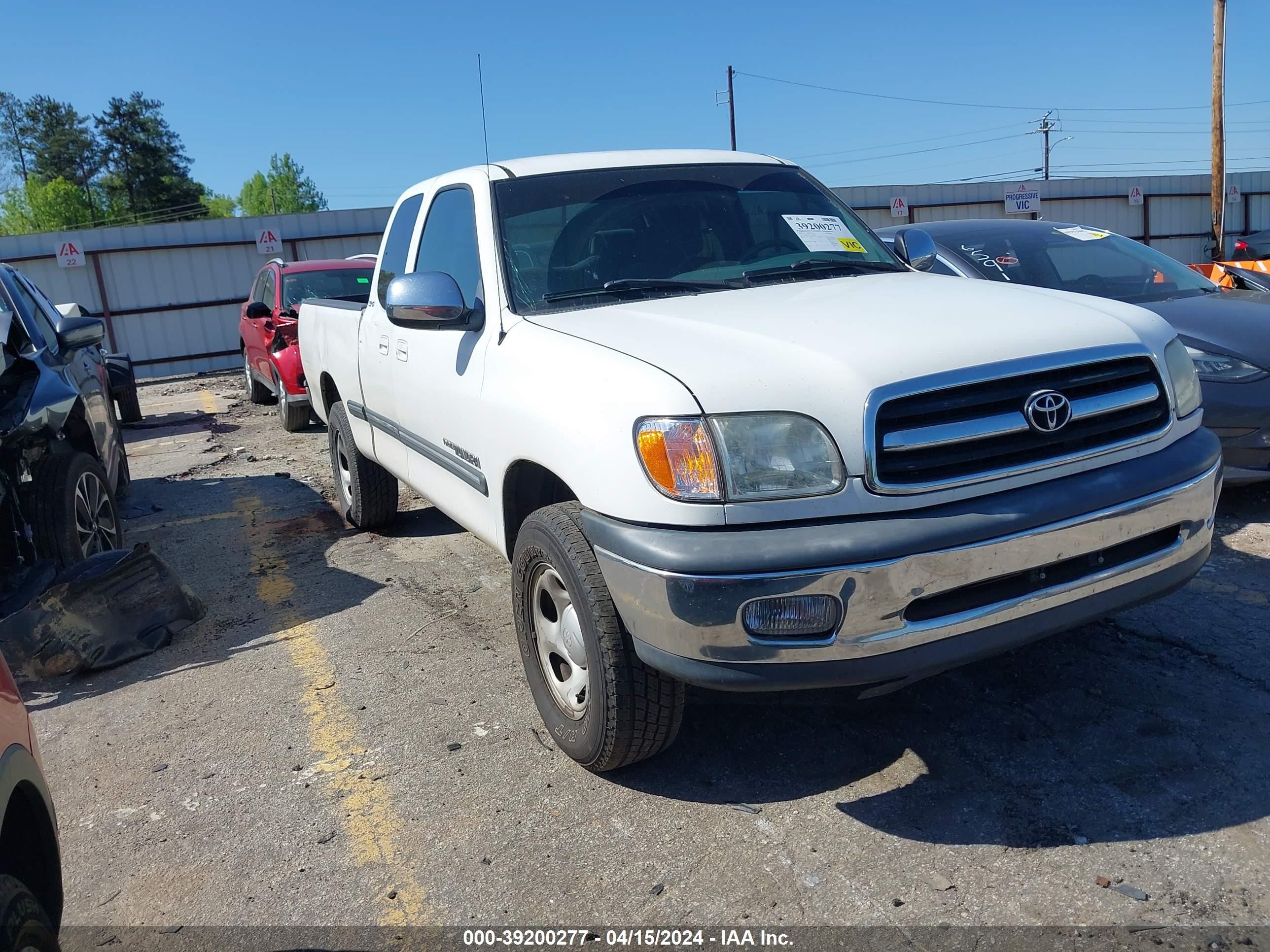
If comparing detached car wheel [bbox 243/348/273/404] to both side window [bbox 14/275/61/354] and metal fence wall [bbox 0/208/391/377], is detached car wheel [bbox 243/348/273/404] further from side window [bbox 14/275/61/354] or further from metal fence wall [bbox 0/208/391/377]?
metal fence wall [bbox 0/208/391/377]

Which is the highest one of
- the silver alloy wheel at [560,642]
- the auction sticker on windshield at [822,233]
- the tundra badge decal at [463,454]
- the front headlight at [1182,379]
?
the auction sticker on windshield at [822,233]

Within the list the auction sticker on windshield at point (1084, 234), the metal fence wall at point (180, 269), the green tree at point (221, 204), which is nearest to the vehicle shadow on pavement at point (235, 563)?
the auction sticker on windshield at point (1084, 234)

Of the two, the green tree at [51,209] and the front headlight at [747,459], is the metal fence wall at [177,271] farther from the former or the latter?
the green tree at [51,209]

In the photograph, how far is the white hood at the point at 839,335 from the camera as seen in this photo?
249 centimetres

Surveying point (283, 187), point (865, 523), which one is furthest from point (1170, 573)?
point (283, 187)

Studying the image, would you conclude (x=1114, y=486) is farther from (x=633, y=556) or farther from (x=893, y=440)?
(x=633, y=556)

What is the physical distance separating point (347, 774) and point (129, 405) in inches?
384

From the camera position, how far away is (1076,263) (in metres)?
6.09

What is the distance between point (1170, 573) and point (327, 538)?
4.75 metres

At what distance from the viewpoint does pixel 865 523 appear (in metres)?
2.44

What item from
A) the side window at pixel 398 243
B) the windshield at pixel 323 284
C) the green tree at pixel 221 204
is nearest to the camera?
the side window at pixel 398 243

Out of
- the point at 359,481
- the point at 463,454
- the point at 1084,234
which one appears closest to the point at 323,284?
the point at 359,481

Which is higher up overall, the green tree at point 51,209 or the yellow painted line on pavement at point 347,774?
the green tree at point 51,209

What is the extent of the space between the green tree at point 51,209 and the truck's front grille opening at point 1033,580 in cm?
7437
